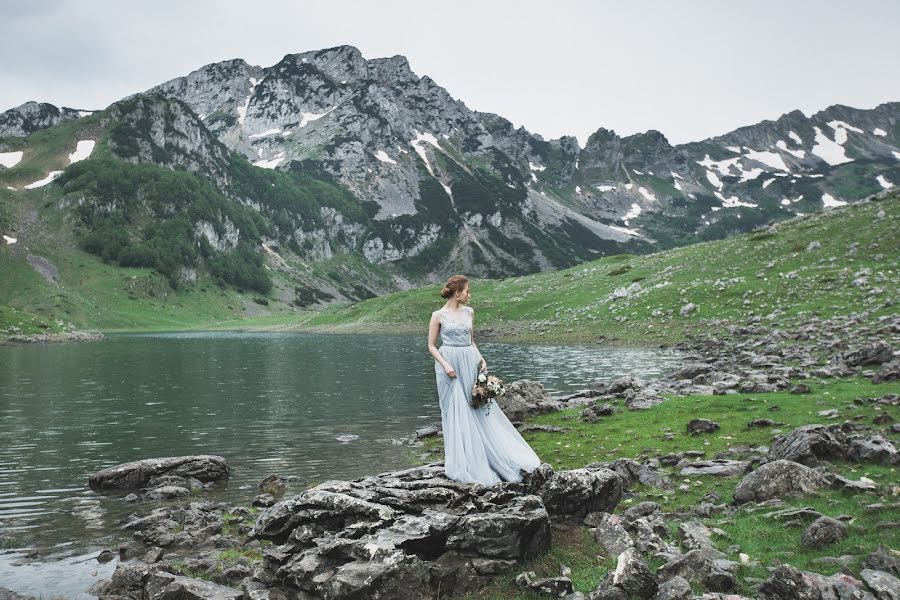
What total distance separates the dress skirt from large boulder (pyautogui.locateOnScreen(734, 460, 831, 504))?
5.28 meters

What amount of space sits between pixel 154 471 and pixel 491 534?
695 inches

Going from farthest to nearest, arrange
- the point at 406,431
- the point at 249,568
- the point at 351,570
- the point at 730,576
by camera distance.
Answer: the point at 406,431 < the point at 249,568 < the point at 351,570 < the point at 730,576

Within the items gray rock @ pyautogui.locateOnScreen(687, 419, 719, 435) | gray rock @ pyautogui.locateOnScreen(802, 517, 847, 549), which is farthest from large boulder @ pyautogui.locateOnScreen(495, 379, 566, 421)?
gray rock @ pyautogui.locateOnScreen(802, 517, 847, 549)

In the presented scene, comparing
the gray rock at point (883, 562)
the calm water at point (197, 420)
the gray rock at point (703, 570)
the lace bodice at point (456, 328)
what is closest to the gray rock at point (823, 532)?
the gray rock at point (883, 562)

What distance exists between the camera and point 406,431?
31.6m

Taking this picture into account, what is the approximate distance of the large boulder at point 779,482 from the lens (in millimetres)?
13422

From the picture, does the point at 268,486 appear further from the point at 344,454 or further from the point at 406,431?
the point at 406,431

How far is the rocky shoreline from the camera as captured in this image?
9680 mm

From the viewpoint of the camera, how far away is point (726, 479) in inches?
628

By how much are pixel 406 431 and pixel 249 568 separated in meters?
18.4

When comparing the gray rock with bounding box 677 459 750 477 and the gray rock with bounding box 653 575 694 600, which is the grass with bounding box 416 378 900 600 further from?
the gray rock with bounding box 653 575 694 600

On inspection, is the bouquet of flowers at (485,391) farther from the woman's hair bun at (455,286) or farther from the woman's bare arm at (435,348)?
the woman's hair bun at (455,286)

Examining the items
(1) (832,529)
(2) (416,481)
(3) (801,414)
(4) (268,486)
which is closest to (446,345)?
(2) (416,481)

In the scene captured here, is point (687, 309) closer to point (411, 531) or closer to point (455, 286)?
point (455, 286)
